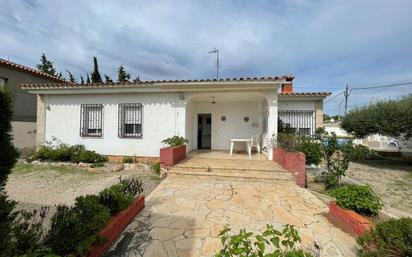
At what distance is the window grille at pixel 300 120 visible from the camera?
1163 centimetres

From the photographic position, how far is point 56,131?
11.5 meters

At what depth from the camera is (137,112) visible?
10.9 metres

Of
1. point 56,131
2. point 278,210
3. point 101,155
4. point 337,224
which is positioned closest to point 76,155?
Answer: point 101,155

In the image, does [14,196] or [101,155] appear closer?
[14,196]

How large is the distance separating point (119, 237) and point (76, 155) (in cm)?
817

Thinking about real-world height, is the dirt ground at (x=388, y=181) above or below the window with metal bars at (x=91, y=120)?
below

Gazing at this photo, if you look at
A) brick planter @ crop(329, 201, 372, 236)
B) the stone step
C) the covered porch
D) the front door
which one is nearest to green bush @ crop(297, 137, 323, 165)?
the stone step

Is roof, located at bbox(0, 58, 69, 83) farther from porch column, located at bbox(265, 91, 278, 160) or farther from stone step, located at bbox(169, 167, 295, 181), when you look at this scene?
porch column, located at bbox(265, 91, 278, 160)

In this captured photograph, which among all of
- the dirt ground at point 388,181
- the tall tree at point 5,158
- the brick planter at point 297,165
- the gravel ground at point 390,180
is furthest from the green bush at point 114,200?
the gravel ground at point 390,180

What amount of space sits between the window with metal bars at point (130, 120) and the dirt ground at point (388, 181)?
8.25 meters

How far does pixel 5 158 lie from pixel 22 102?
1506 centimetres

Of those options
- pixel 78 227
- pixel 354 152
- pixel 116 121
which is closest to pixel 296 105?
pixel 354 152

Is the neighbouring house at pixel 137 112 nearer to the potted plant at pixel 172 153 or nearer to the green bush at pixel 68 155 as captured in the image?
the green bush at pixel 68 155

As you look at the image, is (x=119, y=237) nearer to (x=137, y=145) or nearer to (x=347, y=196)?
(x=347, y=196)
